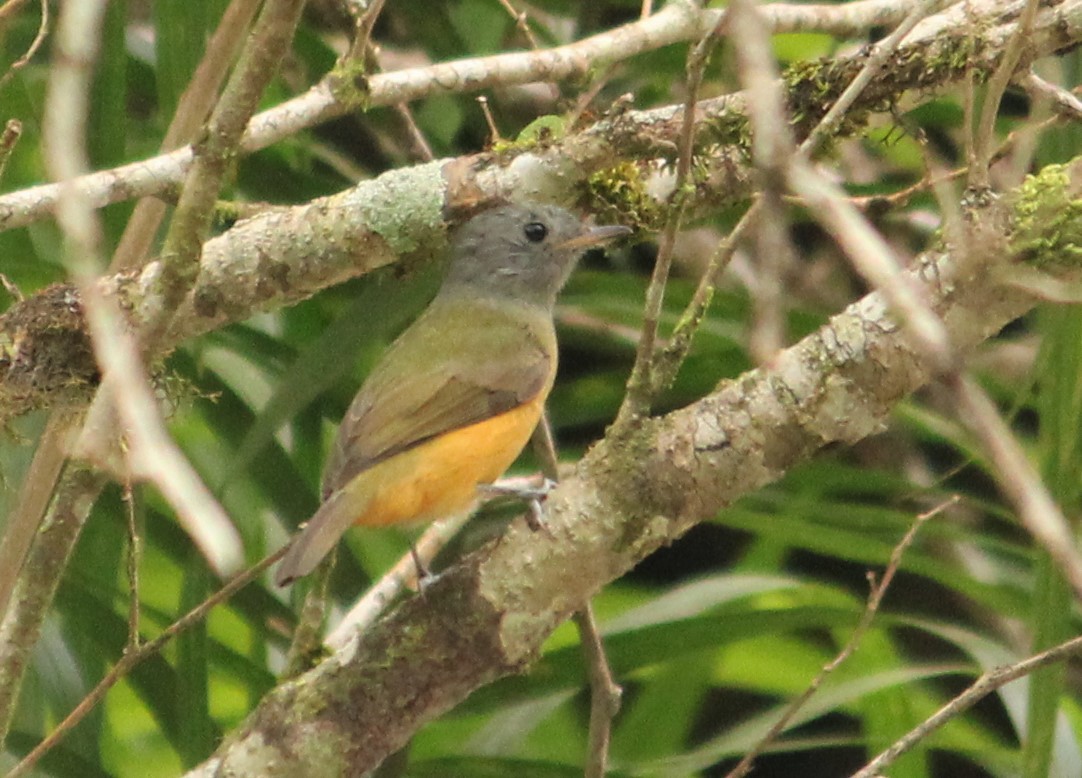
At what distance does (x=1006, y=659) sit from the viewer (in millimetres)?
4082

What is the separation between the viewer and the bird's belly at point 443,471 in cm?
346

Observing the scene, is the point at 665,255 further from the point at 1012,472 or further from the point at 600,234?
the point at 1012,472

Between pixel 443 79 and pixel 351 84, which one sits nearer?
pixel 351 84

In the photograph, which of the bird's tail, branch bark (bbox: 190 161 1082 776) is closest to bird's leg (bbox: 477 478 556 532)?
branch bark (bbox: 190 161 1082 776)

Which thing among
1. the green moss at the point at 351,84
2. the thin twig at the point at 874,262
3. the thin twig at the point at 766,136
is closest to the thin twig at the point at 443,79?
the green moss at the point at 351,84

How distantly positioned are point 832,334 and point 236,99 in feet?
3.61

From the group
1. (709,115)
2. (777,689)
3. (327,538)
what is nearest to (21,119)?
(327,538)

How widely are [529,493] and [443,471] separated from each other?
44cm

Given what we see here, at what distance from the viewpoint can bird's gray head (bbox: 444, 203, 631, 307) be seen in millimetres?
3848

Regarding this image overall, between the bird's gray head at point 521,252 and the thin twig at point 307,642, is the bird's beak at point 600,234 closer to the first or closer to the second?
the bird's gray head at point 521,252

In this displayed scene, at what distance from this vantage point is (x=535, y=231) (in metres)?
4.14

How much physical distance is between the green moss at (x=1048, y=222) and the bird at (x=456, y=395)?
1090 mm

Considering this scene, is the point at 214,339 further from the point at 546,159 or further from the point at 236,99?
the point at 236,99

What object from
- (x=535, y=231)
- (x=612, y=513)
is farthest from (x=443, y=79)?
(x=612, y=513)
